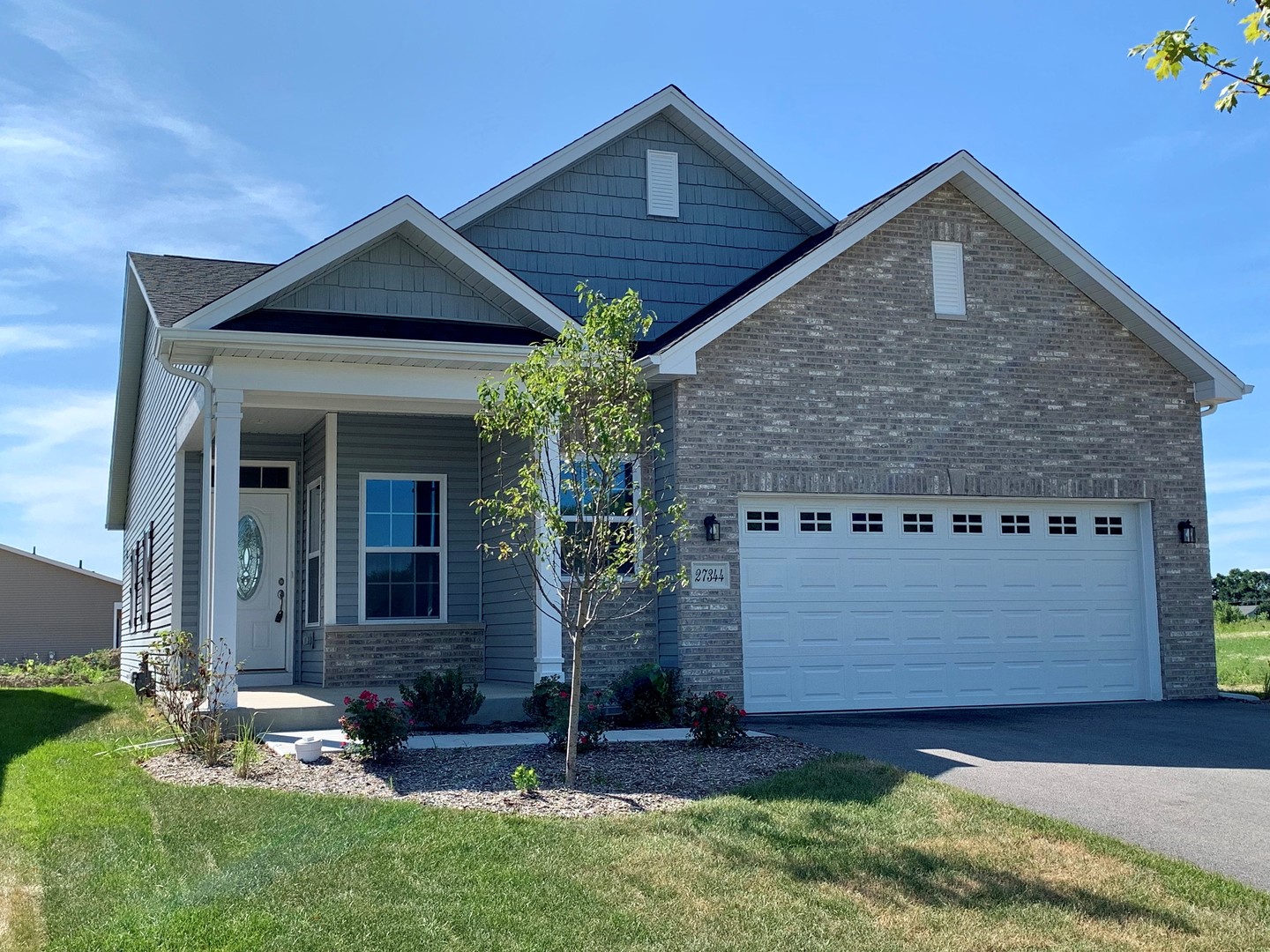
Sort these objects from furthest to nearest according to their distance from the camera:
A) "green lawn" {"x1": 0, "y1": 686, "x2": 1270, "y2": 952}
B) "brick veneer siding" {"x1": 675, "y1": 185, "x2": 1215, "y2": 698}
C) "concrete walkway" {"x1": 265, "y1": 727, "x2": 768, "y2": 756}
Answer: "brick veneer siding" {"x1": 675, "y1": 185, "x2": 1215, "y2": 698}
"concrete walkway" {"x1": 265, "y1": 727, "x2": 768, "y2": 756}
"green lawn" {"x1": 0, "y1": 686, "x2": 1270, "y2": 952}

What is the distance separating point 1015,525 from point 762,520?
3.23 metres

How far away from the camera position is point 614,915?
5.80 m

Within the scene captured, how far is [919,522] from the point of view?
45.9ft

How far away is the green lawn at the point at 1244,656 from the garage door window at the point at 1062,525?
3205 mm

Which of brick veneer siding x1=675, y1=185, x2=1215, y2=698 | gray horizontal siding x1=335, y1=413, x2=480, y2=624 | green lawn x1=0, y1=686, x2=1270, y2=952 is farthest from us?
gray horizontal siding x1=335, y1=413, x2=480, y2=624

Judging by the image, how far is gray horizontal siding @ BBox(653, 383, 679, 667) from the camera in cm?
1292

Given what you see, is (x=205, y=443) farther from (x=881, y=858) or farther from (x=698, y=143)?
(x=698, y=143)

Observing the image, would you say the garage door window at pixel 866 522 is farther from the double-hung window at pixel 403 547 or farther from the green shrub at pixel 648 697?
the double-hung window at pixel 403 547

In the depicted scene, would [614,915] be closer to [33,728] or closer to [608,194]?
[33,728]

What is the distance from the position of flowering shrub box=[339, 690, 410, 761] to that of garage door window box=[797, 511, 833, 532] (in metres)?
5.60

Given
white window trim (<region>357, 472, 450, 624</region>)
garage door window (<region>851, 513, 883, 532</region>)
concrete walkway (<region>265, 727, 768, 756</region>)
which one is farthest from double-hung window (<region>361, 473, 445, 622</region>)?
garage door window (<region>851, 513, 883, 532</region>)

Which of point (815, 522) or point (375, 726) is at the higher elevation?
point (815, 522)

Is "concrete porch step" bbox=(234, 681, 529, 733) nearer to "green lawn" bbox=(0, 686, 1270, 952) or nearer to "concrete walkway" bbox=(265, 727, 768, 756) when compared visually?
"concrete walkway" bbox=(265, 727, 768, 756)

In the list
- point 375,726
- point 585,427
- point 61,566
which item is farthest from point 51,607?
point 585,427
